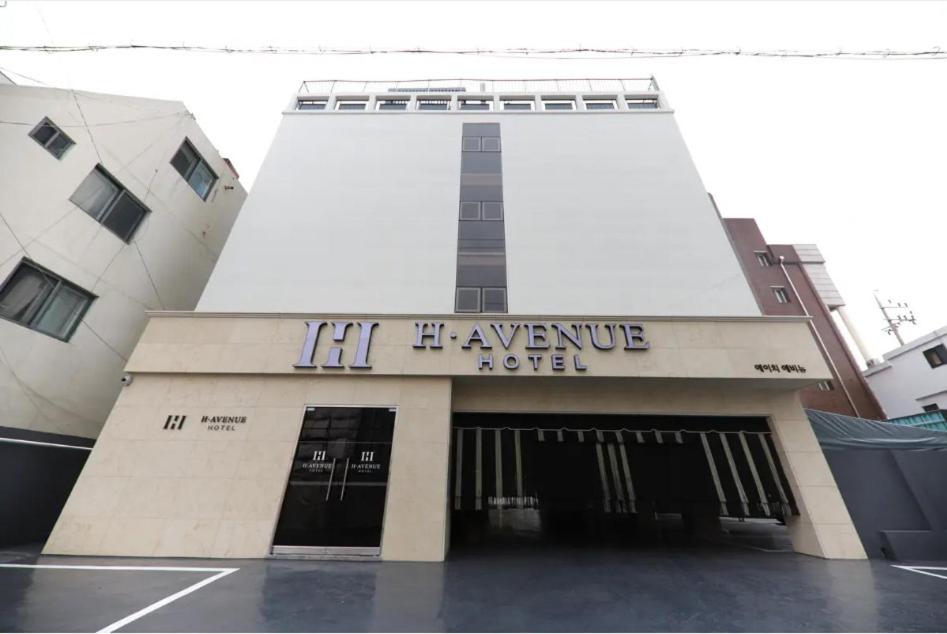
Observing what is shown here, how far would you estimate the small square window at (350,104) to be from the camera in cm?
2181

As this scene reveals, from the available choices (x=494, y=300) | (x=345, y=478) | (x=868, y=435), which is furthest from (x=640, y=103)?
(x=345, y=478)

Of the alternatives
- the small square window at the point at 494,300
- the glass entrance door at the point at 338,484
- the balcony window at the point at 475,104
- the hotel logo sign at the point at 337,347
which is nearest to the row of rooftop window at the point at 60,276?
the hotel logo sign at the point at 337,347

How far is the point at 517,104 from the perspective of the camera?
73.2ft

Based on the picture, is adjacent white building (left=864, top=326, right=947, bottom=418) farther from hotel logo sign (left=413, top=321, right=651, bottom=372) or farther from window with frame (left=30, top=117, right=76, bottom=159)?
window with frame (left=30, top=117, right=76, bottom=159)

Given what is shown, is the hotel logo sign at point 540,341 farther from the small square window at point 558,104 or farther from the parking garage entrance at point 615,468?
the small square window at point 558,104

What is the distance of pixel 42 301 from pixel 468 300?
13.3 metres

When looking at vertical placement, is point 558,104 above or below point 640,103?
above

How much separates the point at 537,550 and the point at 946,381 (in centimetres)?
2942

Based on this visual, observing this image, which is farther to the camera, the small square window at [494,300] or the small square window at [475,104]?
the small square window at [475,104]

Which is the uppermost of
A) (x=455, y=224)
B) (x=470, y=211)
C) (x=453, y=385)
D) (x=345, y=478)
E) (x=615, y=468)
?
(x=470, y=211)

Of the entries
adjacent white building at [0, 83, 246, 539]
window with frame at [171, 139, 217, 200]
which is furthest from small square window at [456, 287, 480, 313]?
window with frame at [171, 139, 217, 200]

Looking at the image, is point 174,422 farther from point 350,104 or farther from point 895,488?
point 895,488

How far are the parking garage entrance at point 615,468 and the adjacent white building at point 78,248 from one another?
12.4m

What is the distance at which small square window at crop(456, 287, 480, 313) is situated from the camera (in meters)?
13.3
